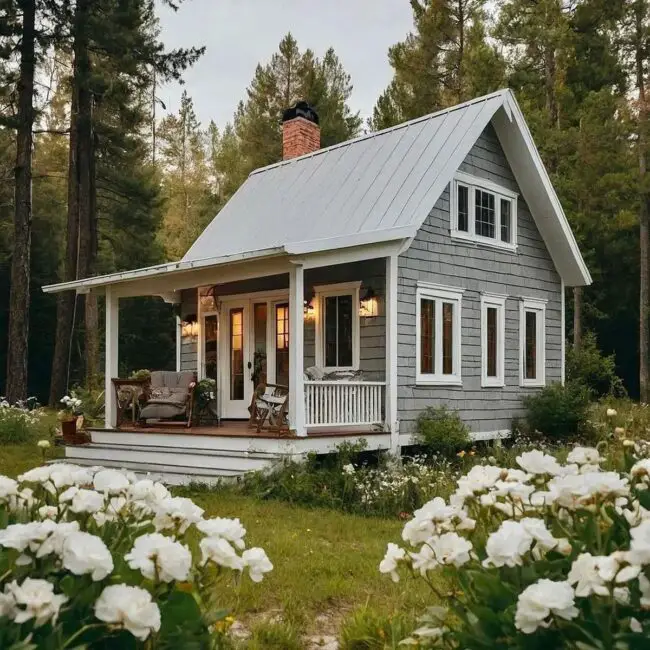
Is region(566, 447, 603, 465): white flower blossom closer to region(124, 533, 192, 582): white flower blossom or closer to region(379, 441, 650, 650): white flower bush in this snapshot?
region(379, 441, 650, 650): white flower bush

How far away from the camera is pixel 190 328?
1335 cm

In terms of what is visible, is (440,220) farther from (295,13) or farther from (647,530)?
(295,13)

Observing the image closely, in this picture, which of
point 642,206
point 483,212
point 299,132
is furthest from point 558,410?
point 642,206

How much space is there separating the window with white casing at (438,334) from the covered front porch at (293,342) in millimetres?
632

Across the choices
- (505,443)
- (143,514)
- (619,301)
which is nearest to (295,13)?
(619,301)

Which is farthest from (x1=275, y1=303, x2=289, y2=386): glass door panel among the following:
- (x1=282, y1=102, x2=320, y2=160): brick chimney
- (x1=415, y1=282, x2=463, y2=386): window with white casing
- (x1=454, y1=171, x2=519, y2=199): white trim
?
(x1=282, y1=102, x2=320, y2=160): brick chimney

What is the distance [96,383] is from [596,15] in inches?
764

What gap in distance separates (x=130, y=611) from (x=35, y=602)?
0.71 ft

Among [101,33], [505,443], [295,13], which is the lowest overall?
[505,443]

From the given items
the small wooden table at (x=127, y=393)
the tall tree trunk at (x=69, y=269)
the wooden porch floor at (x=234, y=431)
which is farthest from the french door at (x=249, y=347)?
the tall tree trunk at (x=69, y=269)

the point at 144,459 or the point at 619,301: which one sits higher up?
the point at 619,301

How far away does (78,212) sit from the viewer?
20688 mm

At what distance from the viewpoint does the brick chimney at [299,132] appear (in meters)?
15.7

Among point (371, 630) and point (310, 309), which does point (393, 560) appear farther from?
point (310, 309)
